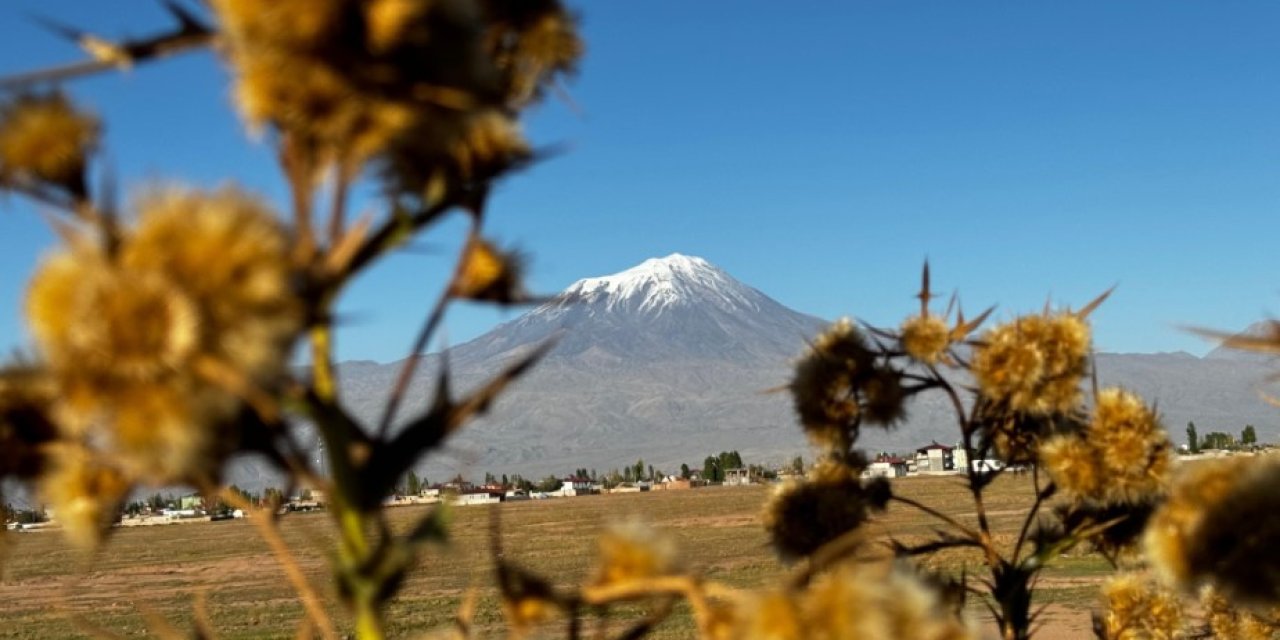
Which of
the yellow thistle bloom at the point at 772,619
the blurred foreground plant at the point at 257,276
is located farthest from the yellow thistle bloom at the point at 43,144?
the yellow thistle bloom at the point at 772,619

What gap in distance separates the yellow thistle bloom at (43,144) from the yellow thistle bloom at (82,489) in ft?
1.24

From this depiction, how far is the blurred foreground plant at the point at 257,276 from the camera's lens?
127 centimetres

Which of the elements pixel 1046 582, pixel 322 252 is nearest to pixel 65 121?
pixel 322 252

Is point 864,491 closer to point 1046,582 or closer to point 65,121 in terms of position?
point 65,121

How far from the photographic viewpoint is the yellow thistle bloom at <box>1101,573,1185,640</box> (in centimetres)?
513

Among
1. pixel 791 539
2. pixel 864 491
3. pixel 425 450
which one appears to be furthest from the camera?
pixel 864 491

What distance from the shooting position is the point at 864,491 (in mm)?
4496

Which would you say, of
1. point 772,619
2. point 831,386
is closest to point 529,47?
point 772,619

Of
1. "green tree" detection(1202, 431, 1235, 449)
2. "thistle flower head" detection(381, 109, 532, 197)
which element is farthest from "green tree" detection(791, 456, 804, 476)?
"green tree" detection(1202, 431, 1235, 449)

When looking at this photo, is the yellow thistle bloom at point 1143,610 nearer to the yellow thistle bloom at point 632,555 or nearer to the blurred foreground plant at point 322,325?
the blurred foreground plant at point 322,325

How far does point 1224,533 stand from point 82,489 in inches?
78.3

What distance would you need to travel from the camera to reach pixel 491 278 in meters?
1.99

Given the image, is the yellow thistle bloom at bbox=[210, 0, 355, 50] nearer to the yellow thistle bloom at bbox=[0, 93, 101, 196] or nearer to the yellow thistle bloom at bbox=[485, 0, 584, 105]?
the yellow thistle bloom at bbox=[0, 93, 101, 196]

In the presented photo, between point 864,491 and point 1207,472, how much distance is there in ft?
7.29
